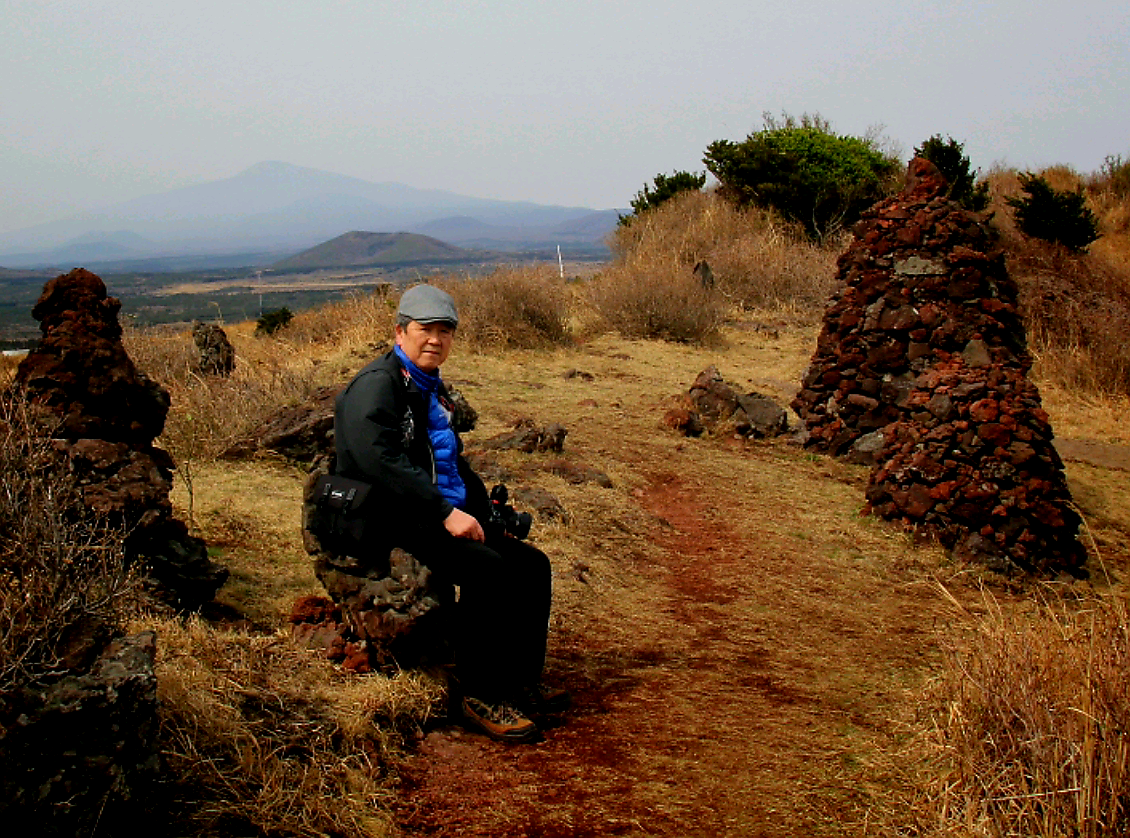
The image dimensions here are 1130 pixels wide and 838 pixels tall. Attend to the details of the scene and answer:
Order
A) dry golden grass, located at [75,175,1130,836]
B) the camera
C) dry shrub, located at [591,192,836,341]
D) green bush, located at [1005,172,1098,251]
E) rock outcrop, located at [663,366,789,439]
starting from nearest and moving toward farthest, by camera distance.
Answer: dry golden grass, located at [75,175,1130,836] → the camera → rock outcrop, located at [663,366,789,439] → dry shrub, located at [591,192,836,341] → green bush, located at [1005,172,1098,251]

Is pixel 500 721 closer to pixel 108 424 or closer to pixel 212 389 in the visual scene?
pixel 108 424

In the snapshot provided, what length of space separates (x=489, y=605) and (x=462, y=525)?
0.36 meters

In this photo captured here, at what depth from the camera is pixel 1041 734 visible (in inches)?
117


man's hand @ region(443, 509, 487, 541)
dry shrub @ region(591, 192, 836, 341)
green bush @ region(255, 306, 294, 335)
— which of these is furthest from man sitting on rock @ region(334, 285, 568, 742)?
green bush @ region(255, 306, 294, 335)

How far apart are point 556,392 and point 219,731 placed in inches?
346

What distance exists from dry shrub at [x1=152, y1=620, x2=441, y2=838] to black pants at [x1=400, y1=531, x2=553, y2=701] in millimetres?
217

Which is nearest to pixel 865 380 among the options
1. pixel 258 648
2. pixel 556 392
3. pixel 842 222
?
pixel 556 392

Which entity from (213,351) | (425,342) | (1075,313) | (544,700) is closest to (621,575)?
(544,700)

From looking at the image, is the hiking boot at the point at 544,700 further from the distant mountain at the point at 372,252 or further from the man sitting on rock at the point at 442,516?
the distant mountain at the point at 372,252

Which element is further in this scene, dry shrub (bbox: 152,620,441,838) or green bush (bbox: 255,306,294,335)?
green bush (bbox: 255,306,294,335)

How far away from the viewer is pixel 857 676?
15.7 feet

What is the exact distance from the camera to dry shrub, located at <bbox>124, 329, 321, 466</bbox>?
8188 mm

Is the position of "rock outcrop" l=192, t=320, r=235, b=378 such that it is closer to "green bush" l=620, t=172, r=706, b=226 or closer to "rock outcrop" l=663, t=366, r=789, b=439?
"rock outcrop" l=663, t=366, r=789, b=439

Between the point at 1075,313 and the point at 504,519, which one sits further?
the point at 1075,313
